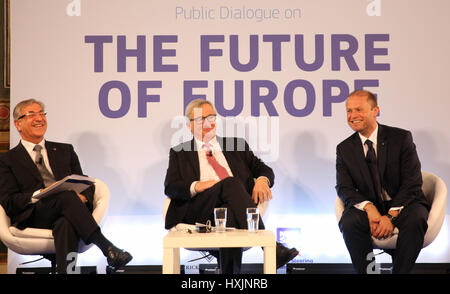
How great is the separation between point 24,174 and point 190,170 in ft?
4.08

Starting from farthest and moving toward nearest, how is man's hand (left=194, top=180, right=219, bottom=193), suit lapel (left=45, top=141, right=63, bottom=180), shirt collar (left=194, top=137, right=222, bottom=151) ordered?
shirt collar (left=194, top=137, right=222, bottom=151)
suit lapel (left=45, top=141, right=63, bottom=180)
man's hand (left=194, top=180, right=219, bottom=193)

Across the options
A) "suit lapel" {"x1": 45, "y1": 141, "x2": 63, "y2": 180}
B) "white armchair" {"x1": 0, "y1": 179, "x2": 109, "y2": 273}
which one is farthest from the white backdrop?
"white armchair" {"x1": 0, "y1": 179, "x2": 109, "y2": 273}

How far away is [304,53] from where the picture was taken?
5.58m

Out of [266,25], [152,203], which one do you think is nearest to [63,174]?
[152,203]

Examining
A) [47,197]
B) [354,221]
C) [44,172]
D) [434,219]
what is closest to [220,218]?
[354,221]

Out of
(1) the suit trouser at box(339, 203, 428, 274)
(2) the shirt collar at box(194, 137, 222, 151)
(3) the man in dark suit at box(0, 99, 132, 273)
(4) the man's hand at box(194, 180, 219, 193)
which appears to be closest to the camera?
(1) the suit trouser at box(339, 203, 428, 274)

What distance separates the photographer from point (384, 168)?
4.54 m

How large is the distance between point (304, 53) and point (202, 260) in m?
2.06

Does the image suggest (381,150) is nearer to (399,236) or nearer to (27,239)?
(399,236)

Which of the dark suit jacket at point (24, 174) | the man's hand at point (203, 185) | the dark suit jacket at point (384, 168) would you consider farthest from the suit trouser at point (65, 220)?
the dark suit jacket at point (384, 168)

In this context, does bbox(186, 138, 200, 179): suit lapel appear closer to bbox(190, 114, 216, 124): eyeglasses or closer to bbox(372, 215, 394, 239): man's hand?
bbox(190, 114, 216, 124): eyeglasses

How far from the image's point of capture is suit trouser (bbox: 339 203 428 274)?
4.12 meters

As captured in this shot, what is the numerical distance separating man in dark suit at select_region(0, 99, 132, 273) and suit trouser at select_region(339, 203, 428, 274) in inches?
59.8

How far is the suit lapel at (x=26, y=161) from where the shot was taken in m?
4.66
